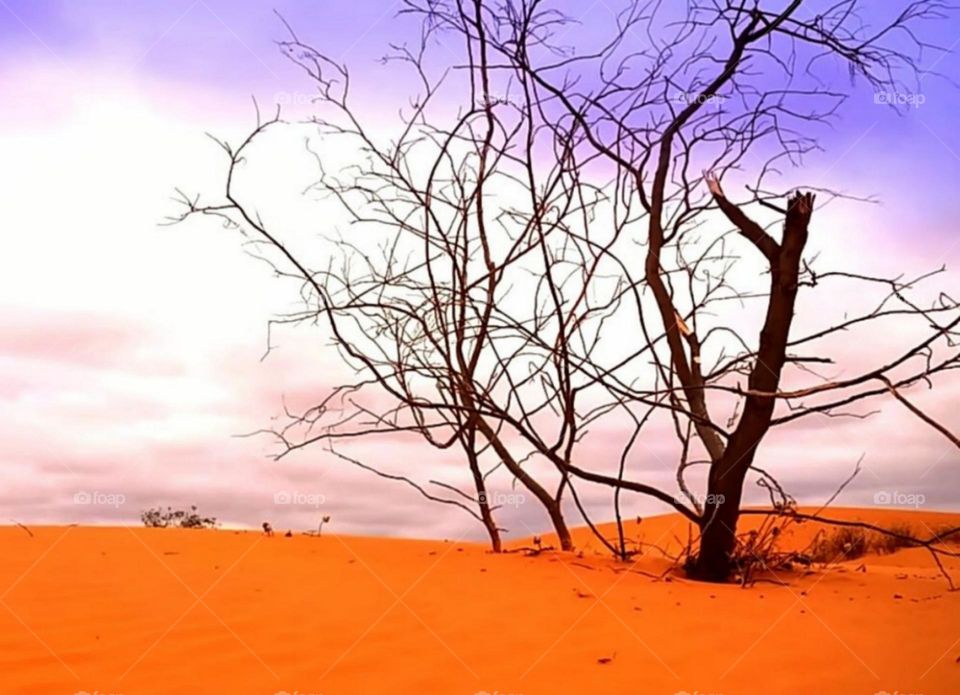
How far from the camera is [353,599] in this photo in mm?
5012

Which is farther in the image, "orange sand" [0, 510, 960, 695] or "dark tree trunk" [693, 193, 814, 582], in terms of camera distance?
"dark tree trunk" [693, 193, 814, 582]

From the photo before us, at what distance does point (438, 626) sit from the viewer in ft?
14.7

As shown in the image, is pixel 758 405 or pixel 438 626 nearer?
pixel 438 626

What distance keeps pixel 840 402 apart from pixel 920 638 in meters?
1.52

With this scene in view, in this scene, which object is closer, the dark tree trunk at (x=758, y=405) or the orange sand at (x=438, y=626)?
the orange sand at (x=438, y=626)

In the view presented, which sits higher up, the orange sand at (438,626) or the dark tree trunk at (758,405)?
the dark tree trunk at (758,405)

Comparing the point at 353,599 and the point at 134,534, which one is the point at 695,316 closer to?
the point at 353,599

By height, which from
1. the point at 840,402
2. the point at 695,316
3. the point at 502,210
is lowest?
the point at 840,402

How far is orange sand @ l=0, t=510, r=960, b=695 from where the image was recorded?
3.76 m

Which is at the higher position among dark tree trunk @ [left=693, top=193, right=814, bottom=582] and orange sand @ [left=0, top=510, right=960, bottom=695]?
dark tree trunk @ [left=693, top=193, right=814, bottom=582]

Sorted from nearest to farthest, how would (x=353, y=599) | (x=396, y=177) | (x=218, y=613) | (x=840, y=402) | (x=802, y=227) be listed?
(x=218, y=613), (x=353, y=599), (x=840, y=402), (x=802, y=227), (x=396, y=177)

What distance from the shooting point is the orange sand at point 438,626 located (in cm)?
376

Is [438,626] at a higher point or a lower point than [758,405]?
lower

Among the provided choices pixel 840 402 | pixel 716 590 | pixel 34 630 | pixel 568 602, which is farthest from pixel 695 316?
pixel 34 630
